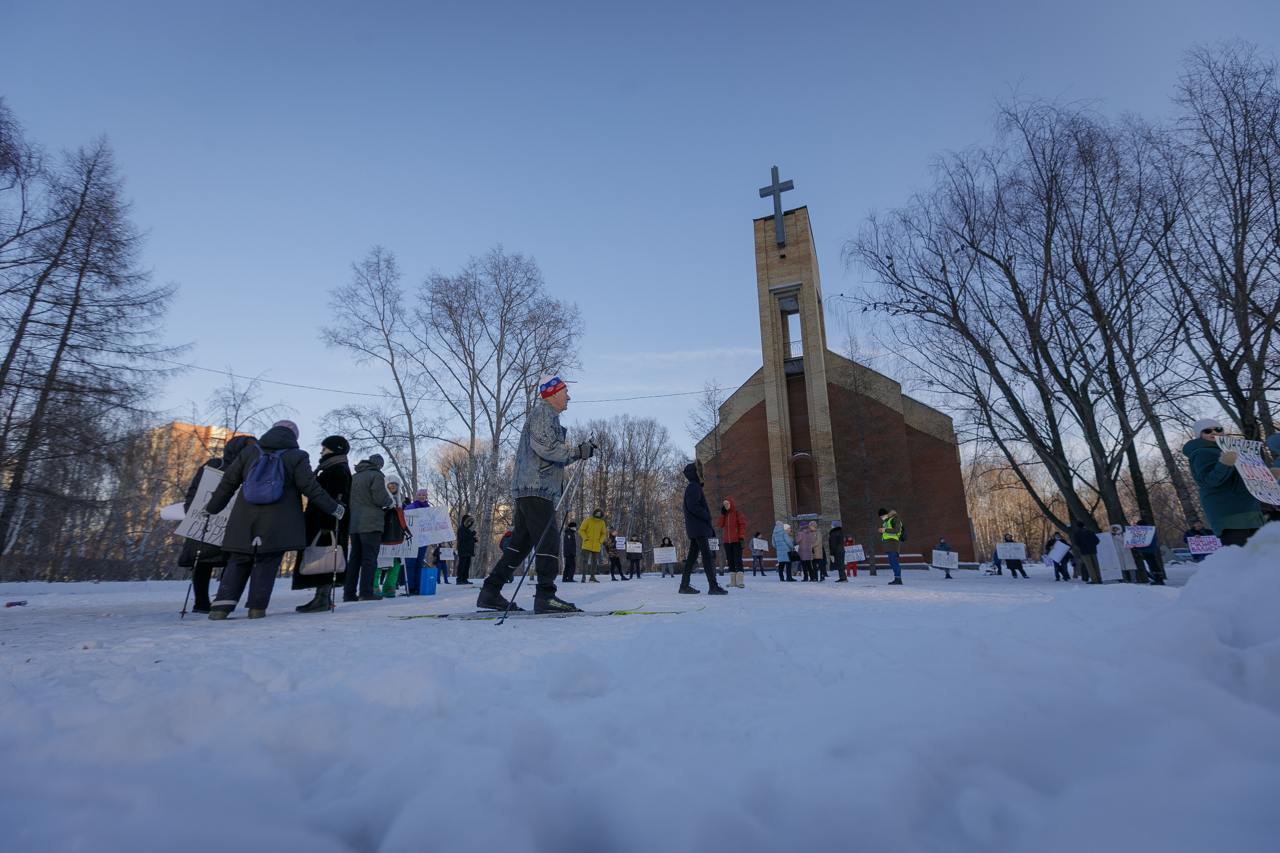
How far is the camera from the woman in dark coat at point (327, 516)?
5.79 metres

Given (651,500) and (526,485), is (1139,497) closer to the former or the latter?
(526,485)

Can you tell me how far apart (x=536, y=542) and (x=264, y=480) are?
242 cm

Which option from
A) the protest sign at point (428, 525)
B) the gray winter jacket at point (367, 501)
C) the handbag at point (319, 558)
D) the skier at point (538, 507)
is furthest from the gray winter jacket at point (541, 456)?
the protest sign at point (428, 525)

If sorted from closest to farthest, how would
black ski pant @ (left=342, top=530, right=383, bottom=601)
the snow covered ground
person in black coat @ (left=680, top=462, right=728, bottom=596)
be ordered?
the snow covered ground
black ski pant @ (left=342, top=530, right=383, bottom=601)
person in black coat @ (left=680, top=462, right=728, bottom=596)

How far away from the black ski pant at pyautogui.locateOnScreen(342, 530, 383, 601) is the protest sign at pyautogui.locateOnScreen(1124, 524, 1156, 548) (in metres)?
14.0

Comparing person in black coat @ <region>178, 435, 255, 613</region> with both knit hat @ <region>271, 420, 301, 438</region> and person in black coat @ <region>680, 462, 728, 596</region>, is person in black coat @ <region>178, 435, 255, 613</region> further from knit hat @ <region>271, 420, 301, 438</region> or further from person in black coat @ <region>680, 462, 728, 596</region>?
person in black coat @ <region>680, 462, 728, 596</region>

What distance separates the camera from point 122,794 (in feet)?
3.34

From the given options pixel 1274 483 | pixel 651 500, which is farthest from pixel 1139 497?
pixel 651 500

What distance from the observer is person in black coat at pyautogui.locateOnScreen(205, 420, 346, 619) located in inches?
195

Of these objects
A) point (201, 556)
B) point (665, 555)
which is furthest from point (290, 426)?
point (665, 555)

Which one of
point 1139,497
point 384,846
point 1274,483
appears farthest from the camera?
point 1139,497

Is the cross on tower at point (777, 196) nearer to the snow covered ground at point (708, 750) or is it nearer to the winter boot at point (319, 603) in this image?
A: the winter boot at point (319, 603)

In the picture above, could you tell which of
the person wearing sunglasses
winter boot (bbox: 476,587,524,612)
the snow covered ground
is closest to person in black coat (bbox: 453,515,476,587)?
winter boot (bbox: 476,587,524,612)

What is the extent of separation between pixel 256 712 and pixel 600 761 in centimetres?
88
